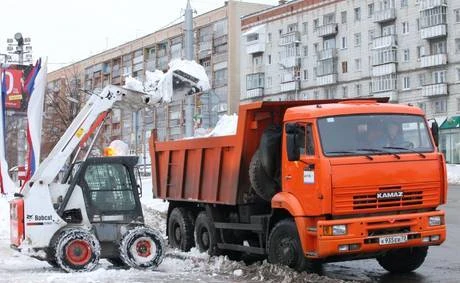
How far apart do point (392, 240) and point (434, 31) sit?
48626mm

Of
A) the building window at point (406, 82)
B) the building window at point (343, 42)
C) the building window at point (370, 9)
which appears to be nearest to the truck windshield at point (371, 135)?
the building window at point (406, 82)

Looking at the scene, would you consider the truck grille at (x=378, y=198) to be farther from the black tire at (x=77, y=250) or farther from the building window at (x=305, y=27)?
the building window at (x=305, y=27)

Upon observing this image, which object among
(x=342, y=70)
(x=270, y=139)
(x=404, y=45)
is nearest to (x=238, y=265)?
(x=270, y=139)

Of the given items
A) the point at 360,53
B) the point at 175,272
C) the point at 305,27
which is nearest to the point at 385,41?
the point at 360,53

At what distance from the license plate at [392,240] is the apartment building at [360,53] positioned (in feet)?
154

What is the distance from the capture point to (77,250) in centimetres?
1148

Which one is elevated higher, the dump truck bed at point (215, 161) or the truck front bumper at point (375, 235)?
the dump truck bed at point (215, 161)

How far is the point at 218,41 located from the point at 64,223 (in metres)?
74.6

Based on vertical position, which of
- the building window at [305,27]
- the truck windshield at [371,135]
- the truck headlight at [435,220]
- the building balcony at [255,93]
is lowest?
the truck headlight at [435,220]

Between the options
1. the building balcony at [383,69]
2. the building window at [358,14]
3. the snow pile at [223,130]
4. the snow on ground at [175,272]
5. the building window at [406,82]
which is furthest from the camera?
the building window at [358,14]

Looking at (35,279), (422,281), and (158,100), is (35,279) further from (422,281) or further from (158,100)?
(422,281)

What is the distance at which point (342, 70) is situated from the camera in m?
66.5

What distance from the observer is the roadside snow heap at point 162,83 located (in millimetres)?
12531

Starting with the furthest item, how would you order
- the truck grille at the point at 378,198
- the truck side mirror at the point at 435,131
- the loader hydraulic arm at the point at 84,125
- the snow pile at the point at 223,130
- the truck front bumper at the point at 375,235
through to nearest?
1. the snow pile at the point at 223,130
2. the loader hydraulic arm at the point at 84,125
3. the truck side mirror at the point at 435,131
4. the truck grille at the point at 378,198
5. the truck front bumper at the point at 375,235
